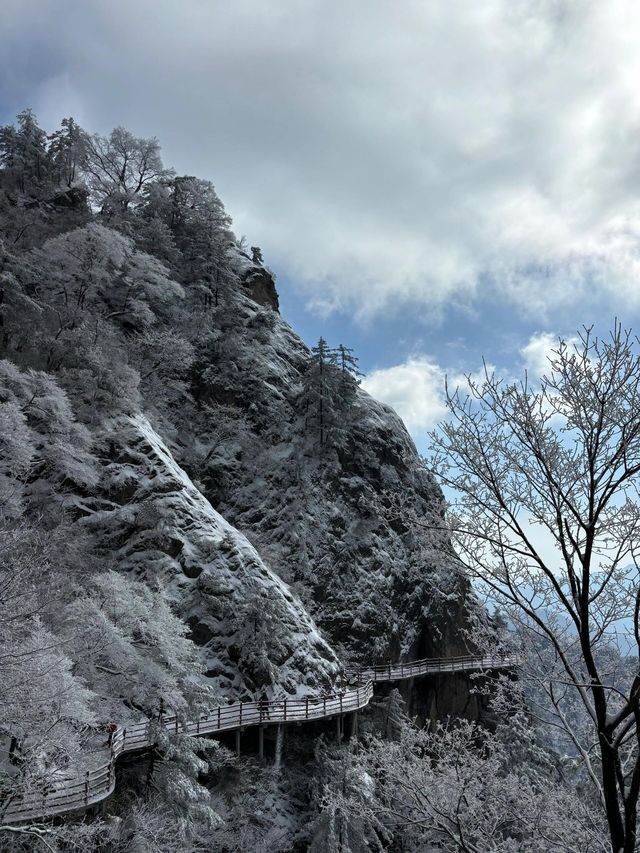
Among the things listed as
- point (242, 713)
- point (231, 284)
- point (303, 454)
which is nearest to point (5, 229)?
point (231, 284)

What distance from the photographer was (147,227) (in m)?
49.4

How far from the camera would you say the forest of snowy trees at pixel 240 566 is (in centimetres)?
634

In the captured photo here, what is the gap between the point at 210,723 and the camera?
797 inches

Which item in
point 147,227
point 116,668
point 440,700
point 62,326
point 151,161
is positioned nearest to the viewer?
point 116,668

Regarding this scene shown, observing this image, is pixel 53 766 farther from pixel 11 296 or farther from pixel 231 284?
pixel 231 284

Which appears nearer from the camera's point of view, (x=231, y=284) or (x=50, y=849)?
(x=50, y=849)

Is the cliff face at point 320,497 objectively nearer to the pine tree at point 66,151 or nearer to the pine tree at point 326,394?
the pine tree at point 326,394

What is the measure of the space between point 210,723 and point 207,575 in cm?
632

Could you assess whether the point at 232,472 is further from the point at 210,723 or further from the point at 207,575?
the point at 210,723

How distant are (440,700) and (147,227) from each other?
159 feet

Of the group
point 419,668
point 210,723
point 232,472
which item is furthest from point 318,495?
point 210,723

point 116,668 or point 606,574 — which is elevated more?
point 606,574

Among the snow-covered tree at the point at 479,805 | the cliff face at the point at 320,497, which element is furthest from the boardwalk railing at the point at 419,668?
the snow-covered tree at the point at 479,805

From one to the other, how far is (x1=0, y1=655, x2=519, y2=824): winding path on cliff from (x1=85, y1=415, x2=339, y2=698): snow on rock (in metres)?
1.06
